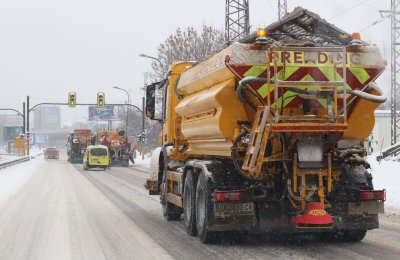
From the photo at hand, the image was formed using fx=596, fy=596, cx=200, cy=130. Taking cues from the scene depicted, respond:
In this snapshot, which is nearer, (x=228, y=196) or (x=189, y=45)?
(x=228, y=196)

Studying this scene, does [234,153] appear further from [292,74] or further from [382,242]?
[382,242]

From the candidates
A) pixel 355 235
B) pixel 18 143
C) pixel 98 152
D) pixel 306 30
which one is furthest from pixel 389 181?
pixel 18 143

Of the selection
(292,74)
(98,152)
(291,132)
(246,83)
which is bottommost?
(98,152)

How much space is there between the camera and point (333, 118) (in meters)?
7.89

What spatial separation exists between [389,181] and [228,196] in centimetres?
1132

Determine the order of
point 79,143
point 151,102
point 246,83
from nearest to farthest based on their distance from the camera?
point 246,83 → point 151,102 → point 79,143

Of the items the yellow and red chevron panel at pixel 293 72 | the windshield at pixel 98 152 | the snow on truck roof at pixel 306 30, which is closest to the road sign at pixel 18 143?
the windshield at pixel 98 152

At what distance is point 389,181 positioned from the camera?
18.4 meters

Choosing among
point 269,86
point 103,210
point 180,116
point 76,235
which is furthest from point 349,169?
point 103,210

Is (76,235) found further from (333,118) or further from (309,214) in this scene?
(333,118)

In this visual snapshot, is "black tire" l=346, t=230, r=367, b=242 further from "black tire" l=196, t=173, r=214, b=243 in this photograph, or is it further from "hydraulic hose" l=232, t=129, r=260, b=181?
"black tire" l=196, t=173, r=214, b=243

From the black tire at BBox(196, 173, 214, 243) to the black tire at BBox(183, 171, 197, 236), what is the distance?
31cm

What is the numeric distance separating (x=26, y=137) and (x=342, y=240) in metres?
66.9

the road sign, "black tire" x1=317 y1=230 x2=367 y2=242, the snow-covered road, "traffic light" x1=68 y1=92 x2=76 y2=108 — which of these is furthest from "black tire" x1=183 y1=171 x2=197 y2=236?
the road sign
